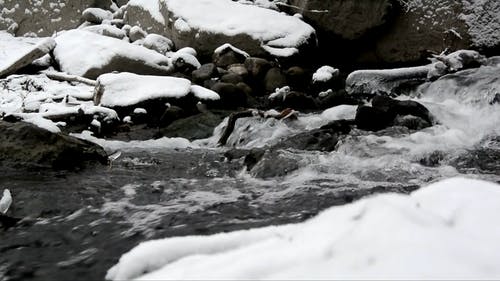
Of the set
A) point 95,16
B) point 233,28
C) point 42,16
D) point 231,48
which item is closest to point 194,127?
point 231,48

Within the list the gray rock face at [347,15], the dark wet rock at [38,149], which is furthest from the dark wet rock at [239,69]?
the dark wet rock at [38,149]

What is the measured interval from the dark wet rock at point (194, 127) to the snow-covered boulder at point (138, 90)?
556 millimetres

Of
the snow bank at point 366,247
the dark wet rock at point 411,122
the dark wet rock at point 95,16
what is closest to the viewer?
the snow bank at point 366,247

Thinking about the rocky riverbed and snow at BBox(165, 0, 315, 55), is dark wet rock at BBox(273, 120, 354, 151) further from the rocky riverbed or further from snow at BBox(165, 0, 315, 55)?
snow at BBox(165, 0, 315, 55)

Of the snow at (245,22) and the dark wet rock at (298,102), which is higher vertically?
the snow at (245,22)

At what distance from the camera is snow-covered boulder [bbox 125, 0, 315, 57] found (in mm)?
9680

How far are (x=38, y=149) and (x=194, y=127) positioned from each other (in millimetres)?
2505

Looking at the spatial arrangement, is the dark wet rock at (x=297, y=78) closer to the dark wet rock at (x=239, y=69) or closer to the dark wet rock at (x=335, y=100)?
the dark wet rock at (x=239, y=69)

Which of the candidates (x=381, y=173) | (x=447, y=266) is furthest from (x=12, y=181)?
(x=447, y=266)

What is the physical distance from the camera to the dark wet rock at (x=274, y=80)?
8.63 metres

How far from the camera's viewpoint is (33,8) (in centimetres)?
1487

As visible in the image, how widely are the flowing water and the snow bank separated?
946mm

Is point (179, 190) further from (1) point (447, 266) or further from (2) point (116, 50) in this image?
(2) point (116, 50)

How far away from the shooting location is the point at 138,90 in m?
7.48
